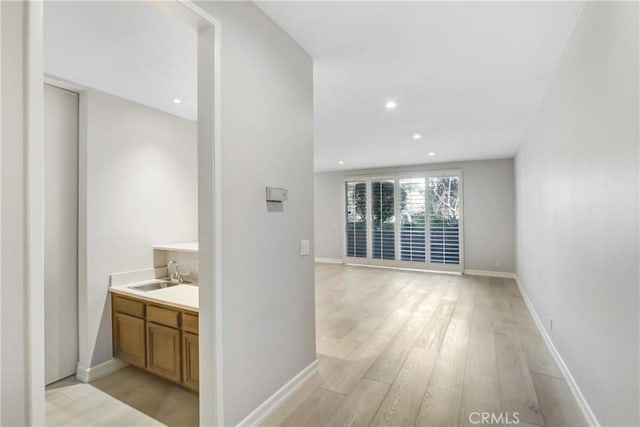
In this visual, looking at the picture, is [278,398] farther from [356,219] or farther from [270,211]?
[356,219]

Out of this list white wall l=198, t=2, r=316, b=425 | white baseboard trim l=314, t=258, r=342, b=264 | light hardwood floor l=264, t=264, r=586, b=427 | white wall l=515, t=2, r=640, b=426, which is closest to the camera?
white wall l=515, t=2, r=640, b=426

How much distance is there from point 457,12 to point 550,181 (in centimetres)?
189

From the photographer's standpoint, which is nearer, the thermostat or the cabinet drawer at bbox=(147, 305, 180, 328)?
the thermostat

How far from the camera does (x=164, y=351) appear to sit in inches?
94.7

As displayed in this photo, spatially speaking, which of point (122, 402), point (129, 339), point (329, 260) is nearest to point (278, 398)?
point (122, 402)

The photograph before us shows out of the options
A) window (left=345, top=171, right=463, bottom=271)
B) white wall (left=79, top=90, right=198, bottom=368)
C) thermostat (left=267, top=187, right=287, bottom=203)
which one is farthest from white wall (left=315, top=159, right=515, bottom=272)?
thermostat (left=267, top=187, right=287, bottom=203)

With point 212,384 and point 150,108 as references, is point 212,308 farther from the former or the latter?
point 150,108

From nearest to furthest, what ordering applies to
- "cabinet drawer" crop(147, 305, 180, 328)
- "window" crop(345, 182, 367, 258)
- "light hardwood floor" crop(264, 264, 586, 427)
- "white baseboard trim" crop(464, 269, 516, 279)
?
"light hardwood floor" crop(264, 264, 586, 427) → "cabinet drawer" crop(147, 305, 180, 328) → "white baseboard trim" crop(464, 269, 516, 279) → "window" crop(345, 182, 367, 258)

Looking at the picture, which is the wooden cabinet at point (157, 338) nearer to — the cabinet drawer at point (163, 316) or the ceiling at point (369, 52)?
the cabinet drawer at point (163, 316)

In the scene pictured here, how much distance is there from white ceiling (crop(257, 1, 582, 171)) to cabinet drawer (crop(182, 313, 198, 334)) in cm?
216

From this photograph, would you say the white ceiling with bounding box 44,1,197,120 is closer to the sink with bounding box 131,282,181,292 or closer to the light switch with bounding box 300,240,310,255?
the light switch with bounding box 300,240,310,255

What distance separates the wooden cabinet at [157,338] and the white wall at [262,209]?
559 millimetres

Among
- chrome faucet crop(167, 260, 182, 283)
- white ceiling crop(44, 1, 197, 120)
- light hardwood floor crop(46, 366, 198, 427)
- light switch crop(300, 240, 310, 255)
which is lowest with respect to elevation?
light hardwood floor crop(46, 366, 198, 427)

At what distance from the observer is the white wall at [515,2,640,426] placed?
1.36 m
